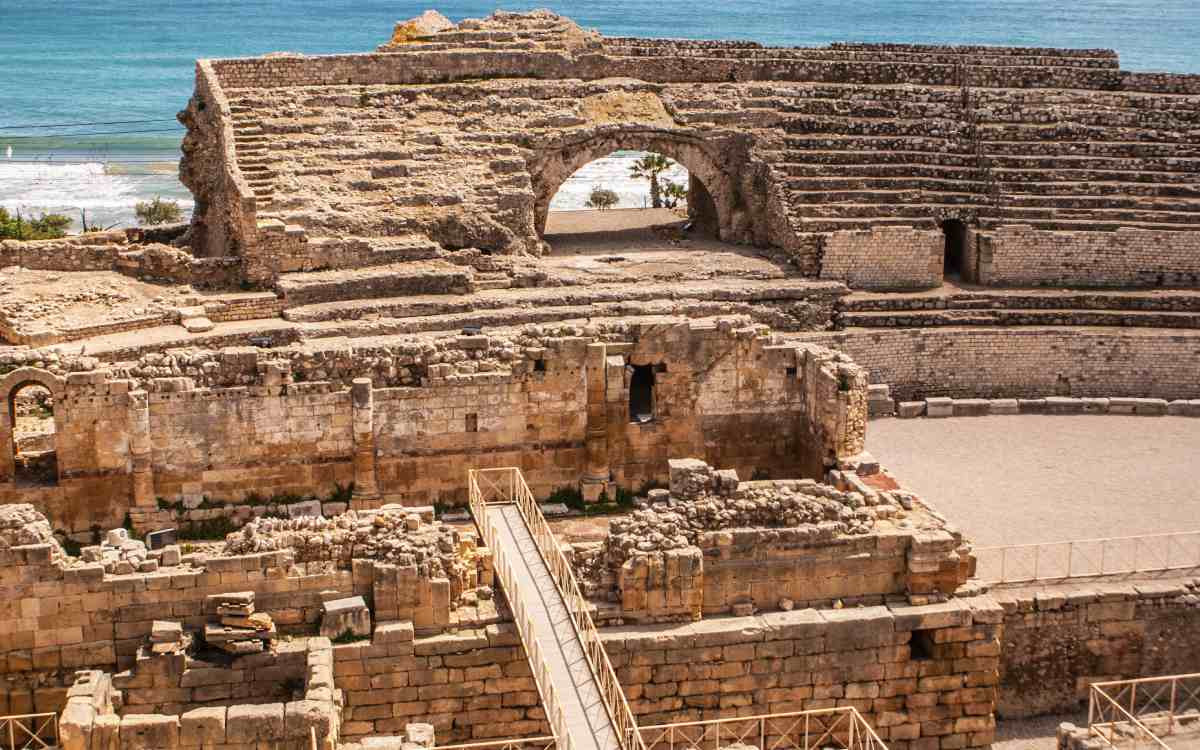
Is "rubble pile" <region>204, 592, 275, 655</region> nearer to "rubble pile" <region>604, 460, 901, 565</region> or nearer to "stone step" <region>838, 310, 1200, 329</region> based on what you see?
"rubble pile" <region>604, 460, 901, 565</region>

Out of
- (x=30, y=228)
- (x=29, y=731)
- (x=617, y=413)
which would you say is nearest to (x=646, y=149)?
(x=617, y=413)

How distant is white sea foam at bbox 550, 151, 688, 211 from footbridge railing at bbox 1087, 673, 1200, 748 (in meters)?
48.6

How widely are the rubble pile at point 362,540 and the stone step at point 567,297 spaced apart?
370 inches

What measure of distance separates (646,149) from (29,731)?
20.6 metres

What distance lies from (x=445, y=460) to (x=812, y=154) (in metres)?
13.7

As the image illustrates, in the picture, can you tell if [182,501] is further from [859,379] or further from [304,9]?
[304,9]

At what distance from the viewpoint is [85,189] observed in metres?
80.3

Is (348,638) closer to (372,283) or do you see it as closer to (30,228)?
(372,283)

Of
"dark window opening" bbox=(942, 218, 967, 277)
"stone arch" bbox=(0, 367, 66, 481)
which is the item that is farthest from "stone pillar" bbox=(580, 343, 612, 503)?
"dark window opening" bbox=(942, 218, 967, 277)

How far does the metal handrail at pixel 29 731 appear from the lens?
1803cm

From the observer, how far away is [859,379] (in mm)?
24688

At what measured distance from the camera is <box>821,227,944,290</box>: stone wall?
33031mm

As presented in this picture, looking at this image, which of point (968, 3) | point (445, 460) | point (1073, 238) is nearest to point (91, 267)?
point (445, 460)

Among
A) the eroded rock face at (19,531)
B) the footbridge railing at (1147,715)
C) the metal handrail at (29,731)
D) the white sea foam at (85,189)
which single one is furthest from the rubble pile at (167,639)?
the white sea foam at (85,189)
